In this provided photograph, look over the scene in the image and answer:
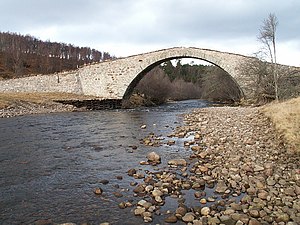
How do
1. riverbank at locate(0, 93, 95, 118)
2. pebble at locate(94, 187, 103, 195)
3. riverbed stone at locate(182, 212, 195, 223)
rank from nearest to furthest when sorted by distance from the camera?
riverbed stone at locate(182, 212, 195, 223), pebble at locate(94, 187, 103, 195), riverbank at locate(0, 93, 95, 118)

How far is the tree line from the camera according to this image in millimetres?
50000

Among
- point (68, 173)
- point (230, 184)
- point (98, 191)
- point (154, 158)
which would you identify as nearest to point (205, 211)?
point (230, 184)

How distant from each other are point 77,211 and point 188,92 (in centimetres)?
5661

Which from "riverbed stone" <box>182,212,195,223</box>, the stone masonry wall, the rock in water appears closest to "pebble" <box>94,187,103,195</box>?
"riverbed stone" <box>182,212,195,223</box>

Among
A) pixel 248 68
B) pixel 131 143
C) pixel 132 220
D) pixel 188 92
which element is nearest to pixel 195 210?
pixel 132 220

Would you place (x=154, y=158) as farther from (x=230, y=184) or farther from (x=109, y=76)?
(x=109, y=76)

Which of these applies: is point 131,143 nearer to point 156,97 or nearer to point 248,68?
point 248,68

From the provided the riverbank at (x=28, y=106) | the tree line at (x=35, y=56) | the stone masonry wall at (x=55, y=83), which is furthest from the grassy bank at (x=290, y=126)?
the tree line at (x=35, y=56)

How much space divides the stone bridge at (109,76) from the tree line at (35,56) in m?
18.9

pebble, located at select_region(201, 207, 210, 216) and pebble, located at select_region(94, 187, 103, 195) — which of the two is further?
pebble, located at select_region(94, 187, 103, 195)

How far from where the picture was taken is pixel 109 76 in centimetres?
2670

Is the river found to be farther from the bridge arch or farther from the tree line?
the tree line

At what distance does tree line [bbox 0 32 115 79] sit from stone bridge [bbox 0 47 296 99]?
1892cm

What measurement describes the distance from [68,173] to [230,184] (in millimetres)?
3233
